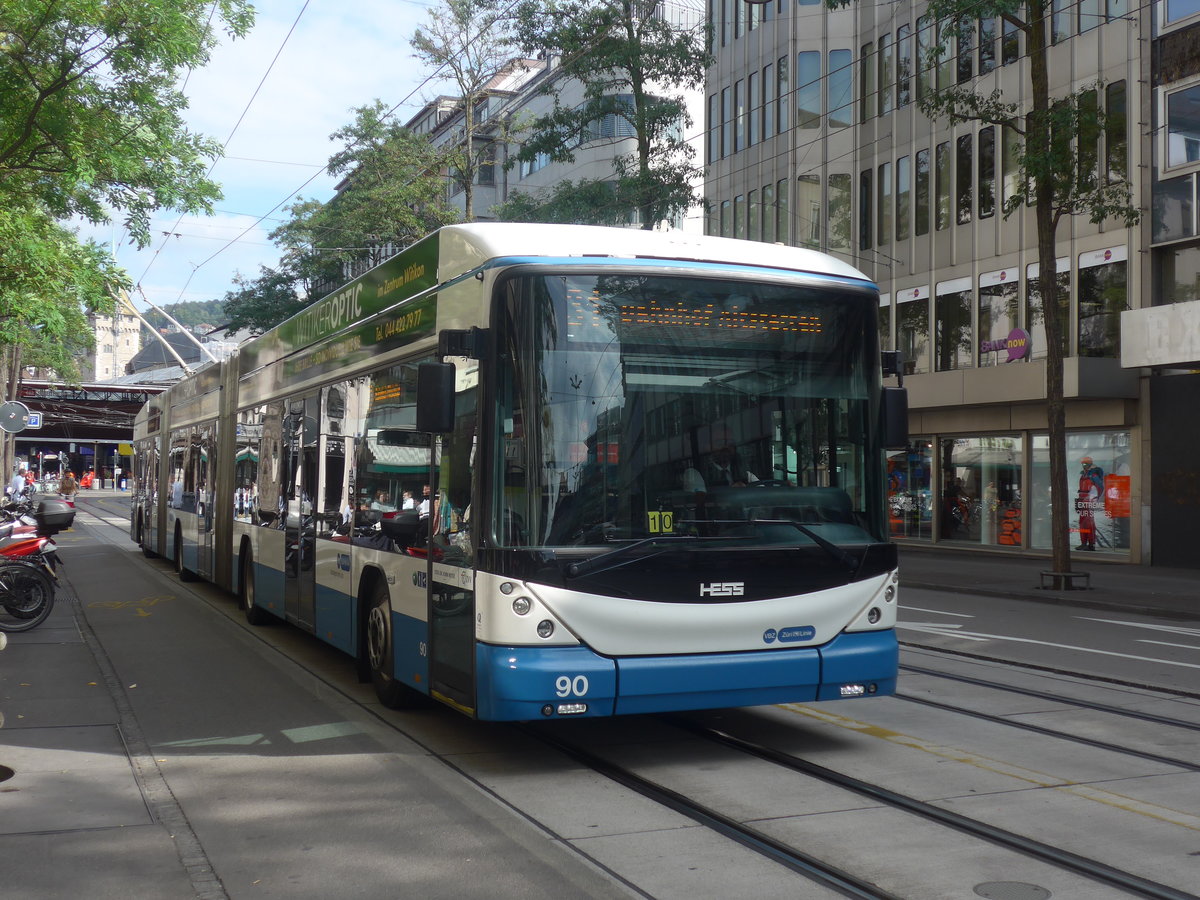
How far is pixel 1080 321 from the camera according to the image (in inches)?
1056

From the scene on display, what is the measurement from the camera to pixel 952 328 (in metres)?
31.0

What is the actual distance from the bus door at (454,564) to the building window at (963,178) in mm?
25309

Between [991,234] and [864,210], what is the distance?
5409 mm

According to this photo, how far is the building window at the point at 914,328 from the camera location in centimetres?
3206

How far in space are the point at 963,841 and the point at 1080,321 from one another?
76.4 ft

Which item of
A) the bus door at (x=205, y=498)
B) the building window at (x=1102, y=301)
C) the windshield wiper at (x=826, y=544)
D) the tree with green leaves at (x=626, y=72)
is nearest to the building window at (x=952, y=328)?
the building window at (x=1102, y=301)

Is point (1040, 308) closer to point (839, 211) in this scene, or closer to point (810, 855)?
point (839, 211)

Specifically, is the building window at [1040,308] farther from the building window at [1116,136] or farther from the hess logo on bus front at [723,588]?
the hess logo on bus front at [723,588]

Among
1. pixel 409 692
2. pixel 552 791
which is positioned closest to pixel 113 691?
pixel 409 692

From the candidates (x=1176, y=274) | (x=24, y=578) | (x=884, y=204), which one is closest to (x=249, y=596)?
(x=24, y=578)

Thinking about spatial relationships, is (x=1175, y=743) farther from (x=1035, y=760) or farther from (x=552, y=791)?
(x=552, y=791)

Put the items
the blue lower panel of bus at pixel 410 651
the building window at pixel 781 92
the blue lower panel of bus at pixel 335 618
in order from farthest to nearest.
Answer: the building window at pixel 781 92 → the blue lower panel of bus at pixel 335 618 → the blue lower panel of bus at pixel 410 651

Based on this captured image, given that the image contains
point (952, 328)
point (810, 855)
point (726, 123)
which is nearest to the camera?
point (810, 855)

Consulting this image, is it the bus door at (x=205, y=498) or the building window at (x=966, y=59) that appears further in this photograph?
the building window at (x=966, y=59)
